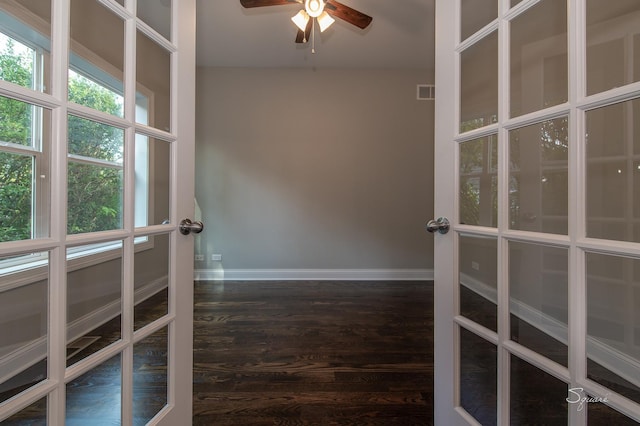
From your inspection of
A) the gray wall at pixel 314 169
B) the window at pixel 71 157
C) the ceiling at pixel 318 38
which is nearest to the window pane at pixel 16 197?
the window at pixel 71 157

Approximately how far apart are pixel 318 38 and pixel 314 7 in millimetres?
1082

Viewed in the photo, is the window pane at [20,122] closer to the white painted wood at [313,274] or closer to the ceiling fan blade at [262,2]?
the ceiling fan blade at [262,2]

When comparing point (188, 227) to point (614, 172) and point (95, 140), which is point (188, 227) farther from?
point (614, 172)

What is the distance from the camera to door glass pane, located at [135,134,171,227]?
909 millimetres

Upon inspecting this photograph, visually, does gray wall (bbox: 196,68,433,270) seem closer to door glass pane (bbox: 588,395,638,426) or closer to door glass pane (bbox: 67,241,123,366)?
door glass pane (bbox: 67,241,123,366)

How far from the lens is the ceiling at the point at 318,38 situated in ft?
8.38

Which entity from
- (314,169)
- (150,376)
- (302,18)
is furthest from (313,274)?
(302,18)

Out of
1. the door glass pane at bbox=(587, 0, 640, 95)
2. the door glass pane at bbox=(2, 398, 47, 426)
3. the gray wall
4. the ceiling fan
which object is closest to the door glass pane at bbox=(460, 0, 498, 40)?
the door glass pane at bbox=(587, 0, 640, 95)

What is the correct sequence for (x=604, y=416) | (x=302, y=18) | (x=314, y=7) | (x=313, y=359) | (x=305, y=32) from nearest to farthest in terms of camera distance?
(x=604, y=416) < (x=313, y=359) < (x=314, y=7) < (x=302, y=18) < (x=305, y=32)


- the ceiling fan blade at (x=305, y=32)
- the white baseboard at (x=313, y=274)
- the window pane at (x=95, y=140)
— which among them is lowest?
the white baseboard at (x=313, y=274)

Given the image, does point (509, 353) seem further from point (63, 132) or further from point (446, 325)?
point (63, 132)

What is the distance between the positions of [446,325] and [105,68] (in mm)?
1464

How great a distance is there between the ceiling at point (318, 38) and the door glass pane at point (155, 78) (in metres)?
2.07

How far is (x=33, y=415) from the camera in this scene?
2.19 feet
